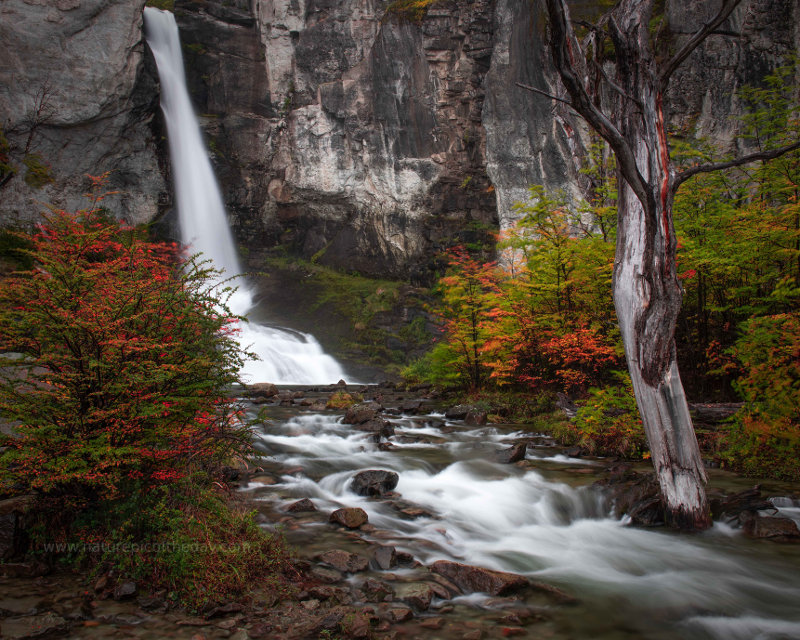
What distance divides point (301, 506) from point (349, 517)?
0.74 metres

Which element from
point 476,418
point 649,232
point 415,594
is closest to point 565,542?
point 415,594

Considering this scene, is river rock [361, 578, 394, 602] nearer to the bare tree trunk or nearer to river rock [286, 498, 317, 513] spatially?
river rock [286, 498, 317, 513]

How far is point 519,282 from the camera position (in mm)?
10578

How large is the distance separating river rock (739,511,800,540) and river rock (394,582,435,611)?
11.8ft

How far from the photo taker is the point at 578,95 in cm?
419

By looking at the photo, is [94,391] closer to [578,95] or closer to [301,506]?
[301,506]

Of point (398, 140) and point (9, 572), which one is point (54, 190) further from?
point (9, 572)

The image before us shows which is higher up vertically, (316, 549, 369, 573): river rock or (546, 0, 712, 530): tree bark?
(546, 0, 712, 530): tree bark

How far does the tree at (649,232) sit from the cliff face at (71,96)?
25271 mm

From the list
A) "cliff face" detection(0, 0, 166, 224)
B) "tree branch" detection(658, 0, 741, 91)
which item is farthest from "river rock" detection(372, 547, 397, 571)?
"cliff face" detection(0, 0, 166, 224)

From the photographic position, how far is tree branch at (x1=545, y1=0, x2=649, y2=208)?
411 cm

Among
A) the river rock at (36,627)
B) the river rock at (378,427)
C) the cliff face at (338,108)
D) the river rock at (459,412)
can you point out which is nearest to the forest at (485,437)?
the river rock at (36,627)

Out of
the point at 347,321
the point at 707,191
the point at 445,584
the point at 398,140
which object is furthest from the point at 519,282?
the point at 398,140

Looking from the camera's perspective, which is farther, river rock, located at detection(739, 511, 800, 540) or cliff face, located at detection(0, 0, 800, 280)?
cliff face, located at detection(0, 0, 800, 280)
